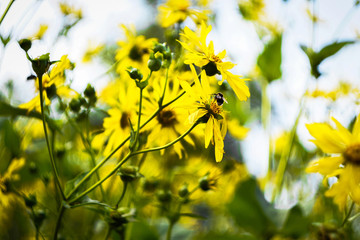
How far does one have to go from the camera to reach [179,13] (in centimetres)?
58

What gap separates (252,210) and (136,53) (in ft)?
1.04

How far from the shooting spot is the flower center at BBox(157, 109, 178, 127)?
447mm

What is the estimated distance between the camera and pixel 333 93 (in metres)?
0.69

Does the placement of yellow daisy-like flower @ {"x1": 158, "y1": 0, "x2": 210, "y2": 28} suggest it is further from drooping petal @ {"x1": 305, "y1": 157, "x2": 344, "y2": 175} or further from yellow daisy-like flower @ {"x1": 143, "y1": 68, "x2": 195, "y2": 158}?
drooping petal @ {"x1": 305, "y1": 157, "x2": 344, "y2": 175}

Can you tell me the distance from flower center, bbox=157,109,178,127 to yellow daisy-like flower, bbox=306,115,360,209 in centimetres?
16

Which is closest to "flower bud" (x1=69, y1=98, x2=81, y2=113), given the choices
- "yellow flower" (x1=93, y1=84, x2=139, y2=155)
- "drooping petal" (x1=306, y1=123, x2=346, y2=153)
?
"yellow flower" (x1=93, y1=84, x2=139, y2=155)

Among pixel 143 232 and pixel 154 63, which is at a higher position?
pixel 154 63

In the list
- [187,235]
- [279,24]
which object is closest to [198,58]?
[187,235]

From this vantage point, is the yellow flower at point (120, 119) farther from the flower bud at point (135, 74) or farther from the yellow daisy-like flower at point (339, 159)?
the yellow daisy-like flower at point (339, 159)

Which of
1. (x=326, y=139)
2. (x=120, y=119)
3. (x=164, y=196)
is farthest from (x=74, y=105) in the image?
(x=326, y=139)

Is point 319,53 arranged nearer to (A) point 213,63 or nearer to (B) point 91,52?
(A) point 213,63

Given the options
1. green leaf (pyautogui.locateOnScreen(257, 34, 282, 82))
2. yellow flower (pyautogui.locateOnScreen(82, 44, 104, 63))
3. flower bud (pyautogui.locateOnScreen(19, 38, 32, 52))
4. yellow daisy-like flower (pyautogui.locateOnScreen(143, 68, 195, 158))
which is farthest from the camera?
yellow flower (pyautogui.locateOnScreen(82, 44, 104, 63))

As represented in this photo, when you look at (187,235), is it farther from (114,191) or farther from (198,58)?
(198,58)

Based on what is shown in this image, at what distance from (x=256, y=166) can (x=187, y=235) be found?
21cm
